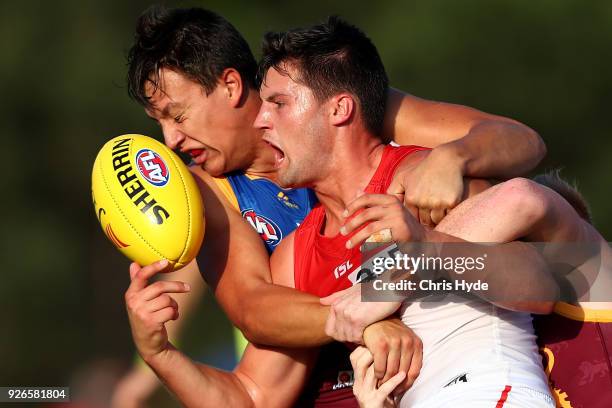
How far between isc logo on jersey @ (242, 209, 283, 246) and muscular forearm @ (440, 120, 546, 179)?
932 millimetres

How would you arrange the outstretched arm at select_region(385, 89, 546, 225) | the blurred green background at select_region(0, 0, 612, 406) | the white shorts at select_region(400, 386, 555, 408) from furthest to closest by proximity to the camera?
the blurred green background at select_region(0, 0, 612, 406) → the outstretched arm at select_region(385, 89, 546, 225) → the white shorts at select_region(400, 386, 555, 408)

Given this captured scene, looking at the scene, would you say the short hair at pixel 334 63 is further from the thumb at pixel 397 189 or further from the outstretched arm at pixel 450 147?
the thumb at pixel 397 189

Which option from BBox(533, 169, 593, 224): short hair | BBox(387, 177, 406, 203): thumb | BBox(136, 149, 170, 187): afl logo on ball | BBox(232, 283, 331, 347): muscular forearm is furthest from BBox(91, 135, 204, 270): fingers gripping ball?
BBox(533, 169, 593, 224): short hair

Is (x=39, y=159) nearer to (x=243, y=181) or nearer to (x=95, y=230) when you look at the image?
(x=95, y=230)

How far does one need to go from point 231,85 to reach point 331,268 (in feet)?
3.18

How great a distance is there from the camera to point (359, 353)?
10.5 feet

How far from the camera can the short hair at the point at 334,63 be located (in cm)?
374

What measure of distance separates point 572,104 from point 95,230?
13.6 ft

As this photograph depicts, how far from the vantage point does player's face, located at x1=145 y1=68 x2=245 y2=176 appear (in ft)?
13.6

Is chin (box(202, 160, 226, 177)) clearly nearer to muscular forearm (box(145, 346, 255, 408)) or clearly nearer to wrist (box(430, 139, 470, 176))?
muscular forearm (box(145, 346, 255, 408))

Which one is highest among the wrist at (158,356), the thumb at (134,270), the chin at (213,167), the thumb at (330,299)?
the chin at (213,167)

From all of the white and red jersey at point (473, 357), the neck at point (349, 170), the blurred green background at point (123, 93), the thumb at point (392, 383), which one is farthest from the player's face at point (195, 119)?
the blurred green background at point (123, 93)

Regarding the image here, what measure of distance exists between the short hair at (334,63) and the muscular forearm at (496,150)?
14.5 inches

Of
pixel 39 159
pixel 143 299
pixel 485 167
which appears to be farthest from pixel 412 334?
pixel 39 159
